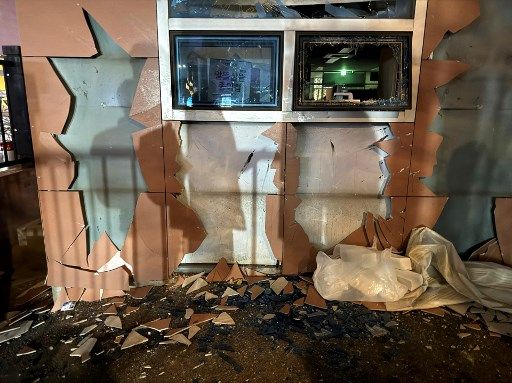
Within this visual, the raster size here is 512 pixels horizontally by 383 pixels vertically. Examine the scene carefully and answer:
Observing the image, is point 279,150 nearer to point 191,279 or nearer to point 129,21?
point 191,279

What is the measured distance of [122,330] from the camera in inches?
117

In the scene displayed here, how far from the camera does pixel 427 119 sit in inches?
132

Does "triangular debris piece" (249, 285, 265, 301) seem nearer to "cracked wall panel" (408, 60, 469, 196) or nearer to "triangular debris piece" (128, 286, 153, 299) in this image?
"triangular debris piece" (128, 286, 153, 299)

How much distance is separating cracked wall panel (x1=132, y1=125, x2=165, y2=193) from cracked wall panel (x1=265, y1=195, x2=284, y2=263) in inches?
45.2

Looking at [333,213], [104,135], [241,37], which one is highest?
[241,37]

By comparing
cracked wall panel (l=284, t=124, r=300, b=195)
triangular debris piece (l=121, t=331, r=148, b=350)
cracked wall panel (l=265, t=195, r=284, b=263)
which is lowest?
triangular debris piece (l=121, t=331, r=148, b=350)

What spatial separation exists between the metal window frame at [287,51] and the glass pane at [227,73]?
74 millimetres

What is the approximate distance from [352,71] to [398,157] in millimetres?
1021

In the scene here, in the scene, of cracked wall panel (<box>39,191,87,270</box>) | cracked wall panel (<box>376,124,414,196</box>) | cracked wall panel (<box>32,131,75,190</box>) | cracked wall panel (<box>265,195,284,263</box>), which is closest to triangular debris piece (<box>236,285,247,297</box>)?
cracked wall panel (<box>265,195,284,263</box>)

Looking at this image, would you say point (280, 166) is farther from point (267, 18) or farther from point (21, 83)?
point (21, 83)

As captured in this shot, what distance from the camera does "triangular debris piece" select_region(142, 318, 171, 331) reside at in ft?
9.68

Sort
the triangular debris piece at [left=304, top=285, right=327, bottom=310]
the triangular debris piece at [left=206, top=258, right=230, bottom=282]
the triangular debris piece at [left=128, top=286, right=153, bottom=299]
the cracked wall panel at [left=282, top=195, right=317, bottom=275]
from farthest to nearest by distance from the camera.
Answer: the triangular debris piece at [left=206, top=258, right=230, bottom=282], the cracked wall panel at [left=282, top=195, right=317, bottom=275], the triangular debris piece at [left=128, top=286, right=153, bottom=299], the triangular debris piece at [left=304, top=285, right=327, bottom=310]

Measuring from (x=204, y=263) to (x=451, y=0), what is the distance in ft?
12.0

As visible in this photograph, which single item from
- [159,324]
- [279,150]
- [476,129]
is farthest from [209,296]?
[476,129]
